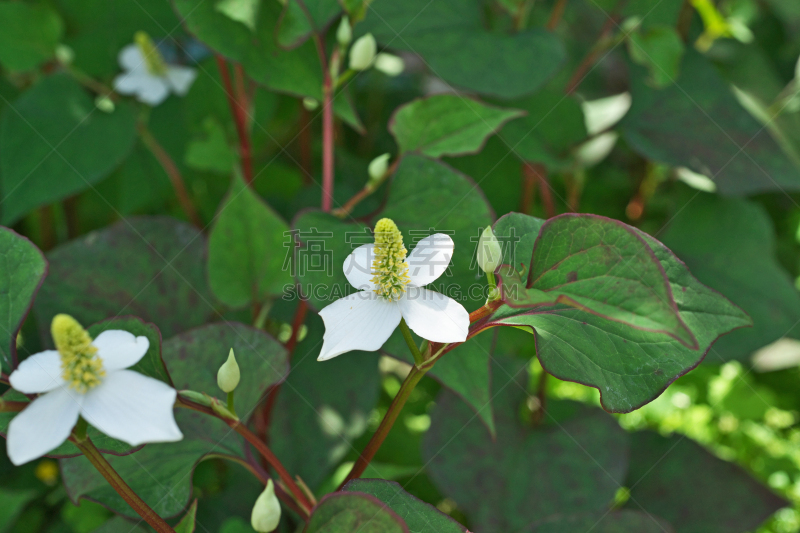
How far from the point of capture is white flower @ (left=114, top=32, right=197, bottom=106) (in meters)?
0.69

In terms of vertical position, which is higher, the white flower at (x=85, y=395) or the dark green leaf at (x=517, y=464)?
the white flower at (x=85, y=395)

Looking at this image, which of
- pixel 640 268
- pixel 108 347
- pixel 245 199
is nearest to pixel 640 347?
pixel 640 268

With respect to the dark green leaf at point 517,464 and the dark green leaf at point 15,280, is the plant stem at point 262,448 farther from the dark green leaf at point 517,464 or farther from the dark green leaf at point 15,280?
the dark green leaf at point 517,464

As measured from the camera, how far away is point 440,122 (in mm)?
496

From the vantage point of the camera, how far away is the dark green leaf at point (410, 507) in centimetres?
30

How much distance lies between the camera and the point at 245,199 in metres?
0.53

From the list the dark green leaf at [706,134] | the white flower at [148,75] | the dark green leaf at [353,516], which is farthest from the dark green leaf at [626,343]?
the white flower at [148,75]

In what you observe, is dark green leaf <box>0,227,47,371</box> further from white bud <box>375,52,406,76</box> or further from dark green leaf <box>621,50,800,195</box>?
dark green leaf <box>621,50,800,195</box>

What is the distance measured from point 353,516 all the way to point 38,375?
0.15 meters

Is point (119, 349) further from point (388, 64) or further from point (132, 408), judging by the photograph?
point (388, 64)

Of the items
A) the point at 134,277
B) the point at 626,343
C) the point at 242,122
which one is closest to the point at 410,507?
the point at 626,343

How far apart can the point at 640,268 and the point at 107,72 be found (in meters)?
0.72

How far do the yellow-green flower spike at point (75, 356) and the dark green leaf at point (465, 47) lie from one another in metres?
0.43

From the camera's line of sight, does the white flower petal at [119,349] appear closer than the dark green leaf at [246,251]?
Yes
